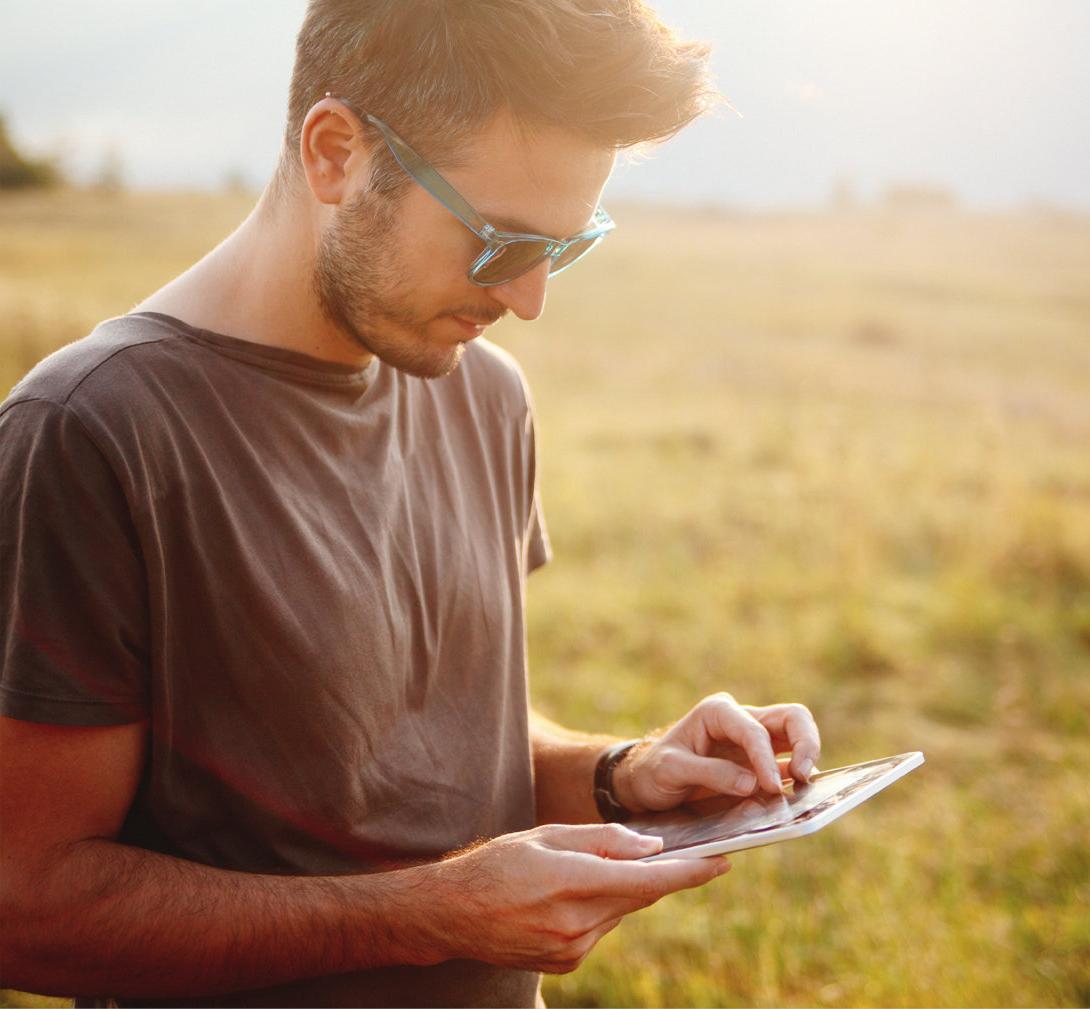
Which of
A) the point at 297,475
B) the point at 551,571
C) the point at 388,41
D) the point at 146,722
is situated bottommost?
the point at 551,571

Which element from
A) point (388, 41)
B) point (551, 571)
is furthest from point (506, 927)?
point (551, 571)

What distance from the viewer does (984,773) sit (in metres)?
4.97

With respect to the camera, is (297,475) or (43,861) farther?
(297,475)

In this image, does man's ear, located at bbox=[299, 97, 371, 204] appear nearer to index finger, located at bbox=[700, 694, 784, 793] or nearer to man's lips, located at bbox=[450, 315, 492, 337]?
man's lips, located at bbox=[450, 315, 492, 337]

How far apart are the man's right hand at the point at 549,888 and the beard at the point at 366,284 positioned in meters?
0.89

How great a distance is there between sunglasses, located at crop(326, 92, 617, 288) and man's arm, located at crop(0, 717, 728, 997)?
3.21 ft

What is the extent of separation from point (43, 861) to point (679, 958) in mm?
2627

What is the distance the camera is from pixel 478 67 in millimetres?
1822

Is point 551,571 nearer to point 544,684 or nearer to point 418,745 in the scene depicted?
point 544,684

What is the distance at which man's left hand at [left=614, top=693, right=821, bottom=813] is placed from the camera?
76.1 inches

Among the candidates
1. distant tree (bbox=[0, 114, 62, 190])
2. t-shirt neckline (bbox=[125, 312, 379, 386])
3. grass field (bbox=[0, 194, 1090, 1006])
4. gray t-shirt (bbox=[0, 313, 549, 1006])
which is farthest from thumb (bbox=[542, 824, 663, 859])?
distant tree (bbox=[0, 114, 62, 190])

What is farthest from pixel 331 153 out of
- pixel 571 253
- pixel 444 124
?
A: pixel 571 253

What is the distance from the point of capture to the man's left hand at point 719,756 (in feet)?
6.34

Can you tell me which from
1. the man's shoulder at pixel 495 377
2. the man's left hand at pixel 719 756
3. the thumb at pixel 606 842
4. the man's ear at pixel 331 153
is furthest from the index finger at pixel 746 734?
the man's ear at pixel 331 153
